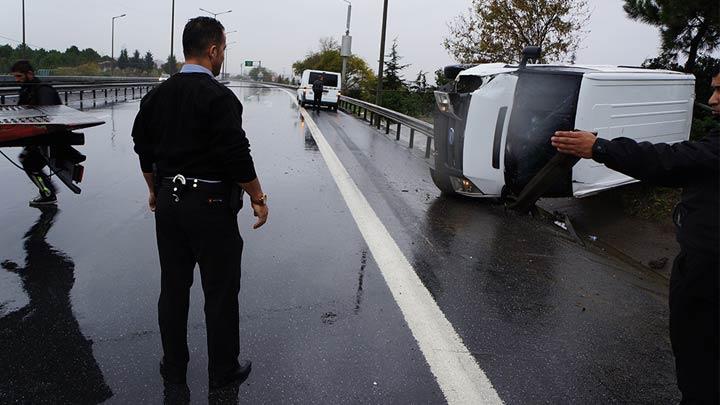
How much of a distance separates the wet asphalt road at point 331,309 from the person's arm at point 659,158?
1304 millimetres

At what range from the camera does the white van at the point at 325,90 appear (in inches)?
1092

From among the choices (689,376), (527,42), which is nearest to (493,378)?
(689,376)

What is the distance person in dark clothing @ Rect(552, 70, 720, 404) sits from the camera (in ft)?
7.49

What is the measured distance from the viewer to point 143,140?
292 cm

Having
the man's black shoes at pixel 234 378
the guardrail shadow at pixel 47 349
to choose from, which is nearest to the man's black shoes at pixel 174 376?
the man's black shoes at pixel 234 378

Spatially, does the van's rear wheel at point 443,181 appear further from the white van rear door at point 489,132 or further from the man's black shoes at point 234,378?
the man's black shoes at point 234,378

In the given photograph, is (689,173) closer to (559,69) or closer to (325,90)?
(559,69)

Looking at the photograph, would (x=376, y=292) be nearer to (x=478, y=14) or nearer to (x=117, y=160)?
(x=117, y=160)

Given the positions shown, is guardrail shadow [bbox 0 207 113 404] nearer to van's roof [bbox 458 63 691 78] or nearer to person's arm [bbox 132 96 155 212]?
person's arm [bbox 132 96 155 212]

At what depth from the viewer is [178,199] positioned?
2.73 meters

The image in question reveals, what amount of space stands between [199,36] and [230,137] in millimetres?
549

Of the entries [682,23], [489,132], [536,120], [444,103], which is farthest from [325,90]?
[536,120]

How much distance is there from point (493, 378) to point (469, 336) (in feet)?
1.76

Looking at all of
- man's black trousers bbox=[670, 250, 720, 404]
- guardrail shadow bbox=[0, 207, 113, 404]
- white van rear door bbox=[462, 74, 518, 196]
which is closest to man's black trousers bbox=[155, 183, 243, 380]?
guardrail shadow bbox=[0, 207, 113, 404]
